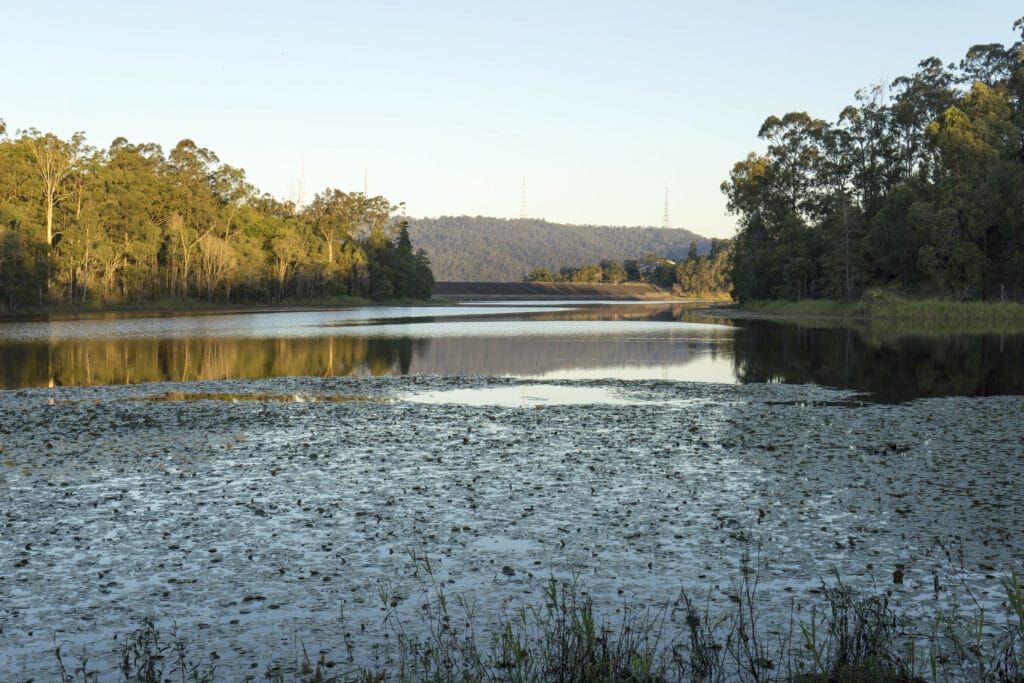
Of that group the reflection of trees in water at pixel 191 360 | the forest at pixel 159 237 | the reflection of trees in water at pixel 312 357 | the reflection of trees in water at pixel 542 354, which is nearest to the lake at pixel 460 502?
the reflection of trees in water at pixel 191 360

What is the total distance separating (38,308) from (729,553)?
9098cm

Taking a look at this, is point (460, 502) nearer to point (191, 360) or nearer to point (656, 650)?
point (656, 650)

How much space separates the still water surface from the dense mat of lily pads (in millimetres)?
9810

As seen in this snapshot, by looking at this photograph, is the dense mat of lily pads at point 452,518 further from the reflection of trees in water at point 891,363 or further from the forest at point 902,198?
the forest at point 902,198

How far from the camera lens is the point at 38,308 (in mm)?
84875

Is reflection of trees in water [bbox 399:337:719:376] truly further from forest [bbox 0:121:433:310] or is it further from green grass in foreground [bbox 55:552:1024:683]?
forest [bbox 0:121:433:310]

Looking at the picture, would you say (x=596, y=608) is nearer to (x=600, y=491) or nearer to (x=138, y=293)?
(x=600, y=491)

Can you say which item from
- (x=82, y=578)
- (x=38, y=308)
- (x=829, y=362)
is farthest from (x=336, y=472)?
(x=38, y=308)

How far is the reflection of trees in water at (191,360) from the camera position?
30.5 meters

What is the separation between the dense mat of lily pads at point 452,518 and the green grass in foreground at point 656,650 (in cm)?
19

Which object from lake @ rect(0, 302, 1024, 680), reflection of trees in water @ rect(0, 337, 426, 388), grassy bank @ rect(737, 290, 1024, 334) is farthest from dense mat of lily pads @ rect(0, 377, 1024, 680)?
grassy bank @ rect(737, 290, 1024, 334)

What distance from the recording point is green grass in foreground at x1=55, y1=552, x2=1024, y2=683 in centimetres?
607

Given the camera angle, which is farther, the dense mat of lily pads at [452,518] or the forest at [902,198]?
the forest at [902,198]

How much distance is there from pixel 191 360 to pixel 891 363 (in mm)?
30242
